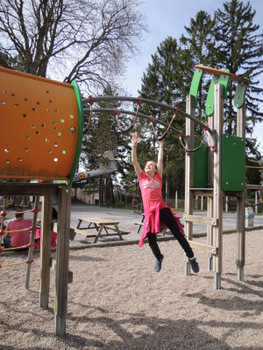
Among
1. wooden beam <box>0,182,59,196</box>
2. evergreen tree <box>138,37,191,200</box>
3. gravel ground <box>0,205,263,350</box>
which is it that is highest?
evergreen tree <box>138,37,191,200</box>

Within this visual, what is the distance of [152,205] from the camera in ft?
13.3

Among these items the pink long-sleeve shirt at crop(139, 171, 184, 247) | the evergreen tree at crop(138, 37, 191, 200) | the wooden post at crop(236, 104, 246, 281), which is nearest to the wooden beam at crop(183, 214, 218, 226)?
the pink long-sleeve shirt at crop(139, 171, 184, 247)

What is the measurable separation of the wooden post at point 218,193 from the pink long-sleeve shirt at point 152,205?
0.65m

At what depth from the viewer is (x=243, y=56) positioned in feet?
86.7

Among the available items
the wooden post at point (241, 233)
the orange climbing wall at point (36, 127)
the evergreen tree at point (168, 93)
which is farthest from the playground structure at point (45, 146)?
the evergreen tree at point (168, 93)

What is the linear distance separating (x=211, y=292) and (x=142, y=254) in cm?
247

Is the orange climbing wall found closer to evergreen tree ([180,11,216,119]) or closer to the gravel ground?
the gravel ground

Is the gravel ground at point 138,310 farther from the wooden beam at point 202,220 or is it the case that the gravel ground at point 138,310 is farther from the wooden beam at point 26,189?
the wooden beam at point 26,189

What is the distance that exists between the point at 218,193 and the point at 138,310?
6.45 feet

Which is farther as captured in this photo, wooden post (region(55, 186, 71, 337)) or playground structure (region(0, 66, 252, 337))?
wooden post (region(55, 186, 71, 337))

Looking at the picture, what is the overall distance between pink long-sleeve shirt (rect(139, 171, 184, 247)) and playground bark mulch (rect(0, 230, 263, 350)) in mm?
774

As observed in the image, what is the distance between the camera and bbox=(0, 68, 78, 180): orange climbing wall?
243 centimetres

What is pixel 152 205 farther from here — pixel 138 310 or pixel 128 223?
pixel 128 223

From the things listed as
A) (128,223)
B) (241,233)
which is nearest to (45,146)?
(241,233)
